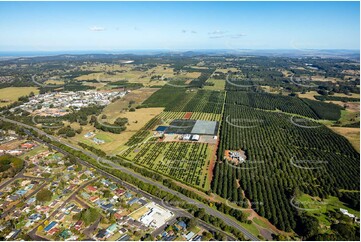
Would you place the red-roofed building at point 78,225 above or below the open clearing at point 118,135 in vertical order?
above

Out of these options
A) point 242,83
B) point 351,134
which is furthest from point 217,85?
point 351,134

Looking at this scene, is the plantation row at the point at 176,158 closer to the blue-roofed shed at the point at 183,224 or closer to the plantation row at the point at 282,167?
the plantation row at the point at 282,167

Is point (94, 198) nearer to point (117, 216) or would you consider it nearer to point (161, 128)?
point (117, 216)

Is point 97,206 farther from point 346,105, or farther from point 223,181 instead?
point 346,105

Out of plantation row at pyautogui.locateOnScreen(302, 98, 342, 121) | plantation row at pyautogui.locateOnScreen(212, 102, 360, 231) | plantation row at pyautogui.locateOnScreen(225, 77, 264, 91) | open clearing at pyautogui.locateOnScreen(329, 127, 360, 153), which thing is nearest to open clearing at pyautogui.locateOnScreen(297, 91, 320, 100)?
plantation row at pyautogui.locateOnScreen(302, 98, 342, 121)

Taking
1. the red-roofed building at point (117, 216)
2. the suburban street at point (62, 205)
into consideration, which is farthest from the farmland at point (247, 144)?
the red-roofed building at point (117, 216)

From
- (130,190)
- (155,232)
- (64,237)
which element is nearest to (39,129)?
(130,190)
